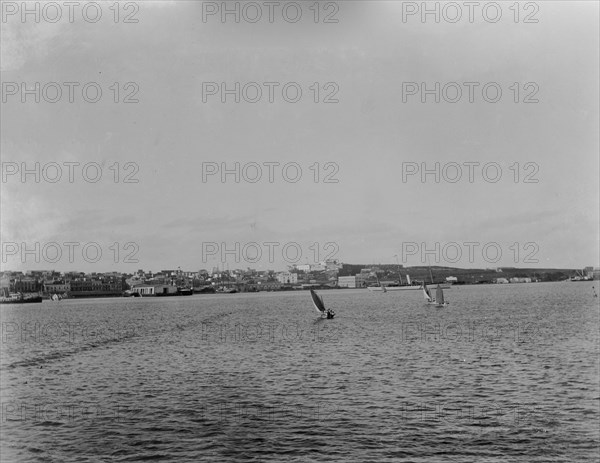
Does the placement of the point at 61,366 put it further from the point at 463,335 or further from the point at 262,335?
the point at 463,335

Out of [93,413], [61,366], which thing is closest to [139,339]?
[61,366]

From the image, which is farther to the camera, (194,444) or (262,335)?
(262,335)

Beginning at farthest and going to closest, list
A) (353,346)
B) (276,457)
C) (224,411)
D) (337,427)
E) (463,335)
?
1. (463,335)
2. (353,346)
3. (224,411)
4. (337,427)
5. (276,457)

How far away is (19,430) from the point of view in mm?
29297

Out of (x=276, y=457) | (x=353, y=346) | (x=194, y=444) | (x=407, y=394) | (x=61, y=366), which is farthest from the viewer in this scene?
(x=353, y=346)

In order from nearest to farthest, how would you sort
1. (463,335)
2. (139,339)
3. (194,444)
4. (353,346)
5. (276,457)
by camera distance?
(276,457)
(194,444)
(353,346)
(463,335)
(139,339)

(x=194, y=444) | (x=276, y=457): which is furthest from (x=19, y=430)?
(x=276, y=457)

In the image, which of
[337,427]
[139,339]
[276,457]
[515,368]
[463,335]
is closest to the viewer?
[276,457]

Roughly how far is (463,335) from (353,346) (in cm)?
1589

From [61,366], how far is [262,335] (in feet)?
91.2

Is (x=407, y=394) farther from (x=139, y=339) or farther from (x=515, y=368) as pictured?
(x=139, y=339)

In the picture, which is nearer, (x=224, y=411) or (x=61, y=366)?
(x=224, y=411)

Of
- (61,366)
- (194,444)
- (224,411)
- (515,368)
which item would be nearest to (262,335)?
(61,366)

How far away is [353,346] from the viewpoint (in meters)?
58.6
